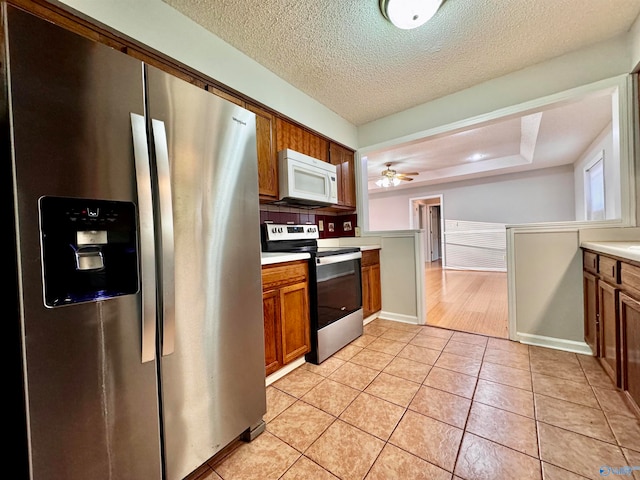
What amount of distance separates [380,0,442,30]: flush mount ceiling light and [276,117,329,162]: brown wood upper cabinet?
1.09 m

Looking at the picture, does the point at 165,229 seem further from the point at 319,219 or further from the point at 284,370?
the point at 319,219

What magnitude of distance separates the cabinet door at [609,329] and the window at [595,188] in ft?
11.1

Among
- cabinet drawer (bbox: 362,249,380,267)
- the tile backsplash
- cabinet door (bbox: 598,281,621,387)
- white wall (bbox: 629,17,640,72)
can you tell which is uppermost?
white wall (bbox: 629,17,640,72)

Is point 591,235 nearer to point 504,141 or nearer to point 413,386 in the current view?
point 413,386

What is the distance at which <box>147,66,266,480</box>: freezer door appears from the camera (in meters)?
0.97

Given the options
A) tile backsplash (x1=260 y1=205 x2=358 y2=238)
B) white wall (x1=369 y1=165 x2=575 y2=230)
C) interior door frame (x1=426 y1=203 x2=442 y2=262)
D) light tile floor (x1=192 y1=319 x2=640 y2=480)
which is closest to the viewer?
light tile floor (x1=192 y1=319 x2=640 y2=480)

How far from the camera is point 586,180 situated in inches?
181

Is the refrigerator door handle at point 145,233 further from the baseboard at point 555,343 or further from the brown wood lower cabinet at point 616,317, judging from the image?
the baseboard at point 555,343

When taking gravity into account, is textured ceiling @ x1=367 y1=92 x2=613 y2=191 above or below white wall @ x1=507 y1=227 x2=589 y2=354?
above

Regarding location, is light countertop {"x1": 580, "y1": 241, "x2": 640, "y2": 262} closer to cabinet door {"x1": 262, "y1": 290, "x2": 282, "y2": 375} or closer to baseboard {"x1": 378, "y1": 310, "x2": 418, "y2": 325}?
baseboard {"x1": 378, "y1": 310, "x2": 418, "y2": 325}

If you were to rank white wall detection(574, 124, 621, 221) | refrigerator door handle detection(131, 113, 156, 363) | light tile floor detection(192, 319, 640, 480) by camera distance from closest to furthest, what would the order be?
refrigerator door handle detection(131, 113, 156, 363), light tile floor detection(192, 319, 640, 480), white wall detection(574, 124, 621, 221)

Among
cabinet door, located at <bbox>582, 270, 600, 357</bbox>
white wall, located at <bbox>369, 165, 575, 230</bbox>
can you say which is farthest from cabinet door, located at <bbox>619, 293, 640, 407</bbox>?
white wall, located at <bbox>369, 165, 575, 230</bbox>

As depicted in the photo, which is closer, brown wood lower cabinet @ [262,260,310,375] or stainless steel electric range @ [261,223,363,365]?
brown wood lower cabinet @ [262,260,310,375]

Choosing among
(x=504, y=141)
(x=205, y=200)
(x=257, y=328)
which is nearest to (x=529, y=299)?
(x=257, y=328)
